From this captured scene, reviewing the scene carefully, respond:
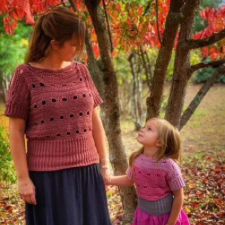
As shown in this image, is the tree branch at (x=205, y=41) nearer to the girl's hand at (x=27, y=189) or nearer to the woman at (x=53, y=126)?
the woman at (x=53, y=126)

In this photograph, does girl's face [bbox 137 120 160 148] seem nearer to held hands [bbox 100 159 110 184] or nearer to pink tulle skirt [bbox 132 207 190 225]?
held hands [bbox 100 159 110 184]

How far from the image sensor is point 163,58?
2613 mm

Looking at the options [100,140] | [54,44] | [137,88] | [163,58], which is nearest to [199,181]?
[163,58]

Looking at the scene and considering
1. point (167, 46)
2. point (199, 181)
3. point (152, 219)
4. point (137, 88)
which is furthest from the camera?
point (137, 88)

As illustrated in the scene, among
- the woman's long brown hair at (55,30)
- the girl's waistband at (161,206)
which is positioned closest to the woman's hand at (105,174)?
the girl's waistband at (161,206)

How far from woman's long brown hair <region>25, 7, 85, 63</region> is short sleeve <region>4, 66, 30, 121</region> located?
16 centimetres

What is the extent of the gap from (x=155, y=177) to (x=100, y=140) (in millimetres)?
408

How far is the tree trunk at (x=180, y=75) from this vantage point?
2699 millimetres

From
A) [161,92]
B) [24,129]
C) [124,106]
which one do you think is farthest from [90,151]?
[124,106]

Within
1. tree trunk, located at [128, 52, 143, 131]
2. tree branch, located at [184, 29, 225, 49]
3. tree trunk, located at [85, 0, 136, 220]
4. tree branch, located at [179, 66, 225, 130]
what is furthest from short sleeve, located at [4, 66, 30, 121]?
tree trunk, located at [128, 52, 143, 131]

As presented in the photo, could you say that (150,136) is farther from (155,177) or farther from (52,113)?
(52,113)

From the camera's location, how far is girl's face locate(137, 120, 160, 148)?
2.20 m

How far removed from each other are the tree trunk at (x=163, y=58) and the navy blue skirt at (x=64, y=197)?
1.00m

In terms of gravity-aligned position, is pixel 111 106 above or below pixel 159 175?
above
